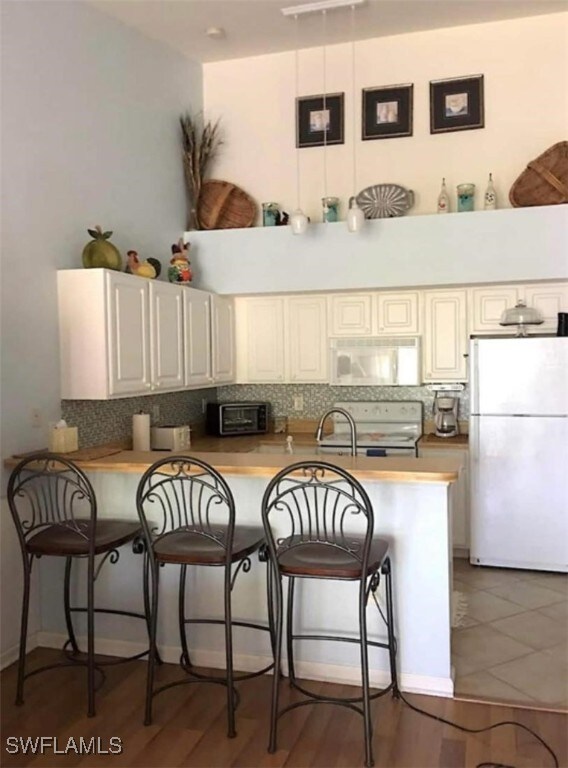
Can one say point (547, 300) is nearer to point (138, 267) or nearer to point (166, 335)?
point (166, 335)

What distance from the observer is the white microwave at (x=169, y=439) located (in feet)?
14.3

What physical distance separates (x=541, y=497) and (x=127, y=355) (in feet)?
8.96

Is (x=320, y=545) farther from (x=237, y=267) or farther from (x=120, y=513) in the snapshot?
(x=237, y=267)

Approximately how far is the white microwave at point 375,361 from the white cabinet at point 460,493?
1.94 ft

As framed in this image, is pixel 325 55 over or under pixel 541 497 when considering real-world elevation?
over

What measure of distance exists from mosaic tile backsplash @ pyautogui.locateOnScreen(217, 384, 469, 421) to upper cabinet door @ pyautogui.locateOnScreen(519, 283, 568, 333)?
0.74 metres

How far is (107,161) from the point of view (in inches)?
156

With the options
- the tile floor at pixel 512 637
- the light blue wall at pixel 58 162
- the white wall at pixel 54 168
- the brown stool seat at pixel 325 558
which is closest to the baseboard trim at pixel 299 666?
the tile floor at pixel 512 637

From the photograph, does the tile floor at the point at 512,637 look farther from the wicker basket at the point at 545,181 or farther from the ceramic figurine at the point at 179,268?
the ceramic figurine at the point at 179,268

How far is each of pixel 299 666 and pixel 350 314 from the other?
109 inches

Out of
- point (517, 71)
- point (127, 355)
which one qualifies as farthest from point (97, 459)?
point (517, 71)

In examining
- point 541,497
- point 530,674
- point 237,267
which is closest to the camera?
point 530,674

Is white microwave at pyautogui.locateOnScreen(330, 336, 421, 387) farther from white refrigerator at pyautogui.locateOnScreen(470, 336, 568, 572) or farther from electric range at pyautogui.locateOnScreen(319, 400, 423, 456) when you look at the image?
white refrigerator at pyautogui.locateOnScreen(470, 336, 568, 572)

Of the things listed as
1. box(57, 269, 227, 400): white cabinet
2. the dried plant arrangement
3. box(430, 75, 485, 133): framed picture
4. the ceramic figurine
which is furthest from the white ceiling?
box(57, 269, 227, 400): white cabinet
